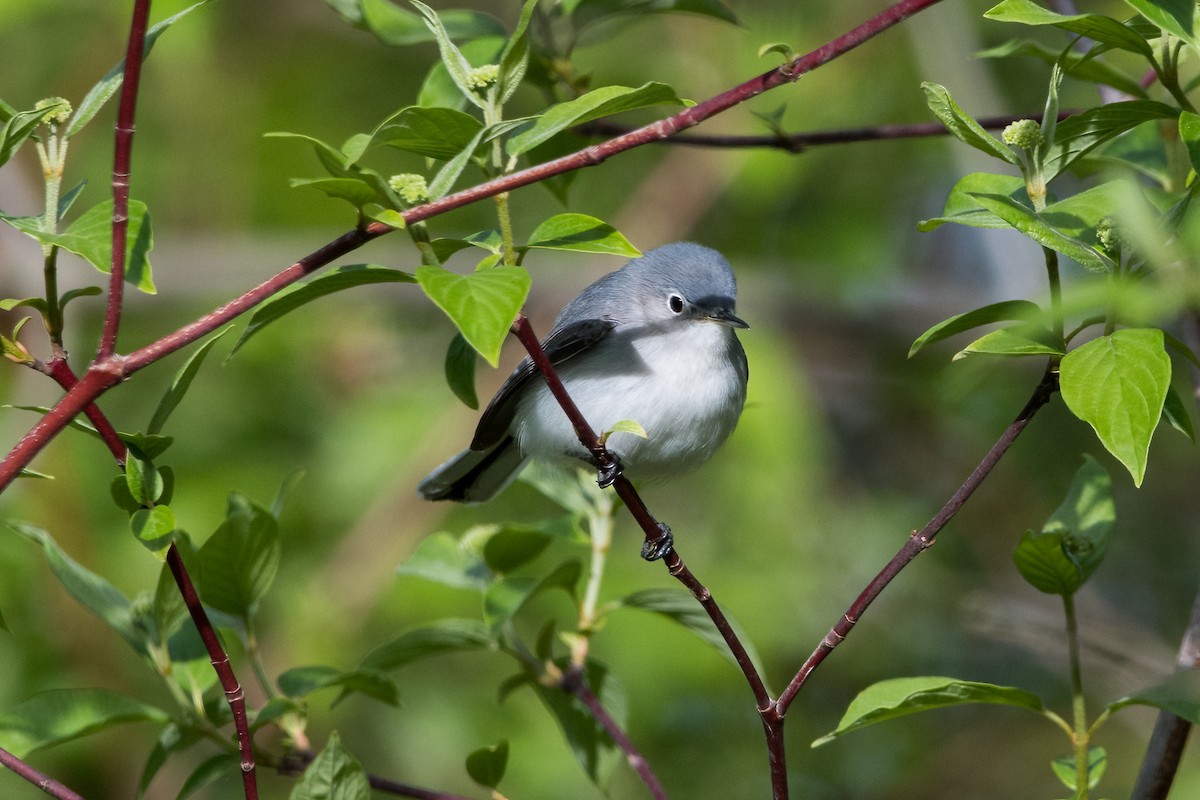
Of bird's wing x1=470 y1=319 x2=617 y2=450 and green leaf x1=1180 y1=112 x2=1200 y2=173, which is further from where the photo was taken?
bird's wing x1=470 y1=319 x2=617 y2=450

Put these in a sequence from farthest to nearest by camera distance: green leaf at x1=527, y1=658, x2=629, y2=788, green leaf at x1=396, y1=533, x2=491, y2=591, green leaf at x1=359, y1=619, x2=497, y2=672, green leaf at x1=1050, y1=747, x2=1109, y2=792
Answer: green leaf at x1=396, y1=533, x2=491, y2=591 < green leaf at x1=527, y1=658, x2=629, y2=788 < green leaf at x1=359, y1=619, x2=497, y2=672 < green leaf at x1=1050, y1=747, x2=1109, y2=792

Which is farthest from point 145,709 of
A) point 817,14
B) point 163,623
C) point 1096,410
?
point 817,14

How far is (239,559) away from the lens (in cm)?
177

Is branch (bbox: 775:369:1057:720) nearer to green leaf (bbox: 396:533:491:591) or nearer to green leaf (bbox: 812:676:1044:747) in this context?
green leaf (bbox: 812:676:1044:747)

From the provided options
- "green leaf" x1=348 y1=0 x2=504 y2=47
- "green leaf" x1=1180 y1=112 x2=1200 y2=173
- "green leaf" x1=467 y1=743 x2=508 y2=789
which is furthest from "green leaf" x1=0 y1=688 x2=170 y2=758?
"green leaf" x1=1180 y1=112 x2=1200 y2=173

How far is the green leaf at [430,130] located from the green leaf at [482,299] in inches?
8.3

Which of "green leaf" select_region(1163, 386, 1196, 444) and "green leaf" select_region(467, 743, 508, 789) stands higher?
"green leaf" select_region(1163, 386, 1196, 444)

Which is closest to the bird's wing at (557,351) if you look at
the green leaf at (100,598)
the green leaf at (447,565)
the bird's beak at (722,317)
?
the bird's beak at (722,317)

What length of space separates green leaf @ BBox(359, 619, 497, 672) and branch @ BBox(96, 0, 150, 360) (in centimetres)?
77

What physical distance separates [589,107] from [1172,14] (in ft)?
2.22

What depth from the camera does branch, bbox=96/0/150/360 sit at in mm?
1248

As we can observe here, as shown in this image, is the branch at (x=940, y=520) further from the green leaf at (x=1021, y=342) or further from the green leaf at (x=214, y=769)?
the green leaf at (x=214, y=769)

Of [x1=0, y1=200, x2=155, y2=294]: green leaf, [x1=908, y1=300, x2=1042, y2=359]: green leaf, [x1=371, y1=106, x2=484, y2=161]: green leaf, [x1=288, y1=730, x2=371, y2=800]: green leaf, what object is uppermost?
[x1=0, y1=200, x2=155, y2=294]: green leaf

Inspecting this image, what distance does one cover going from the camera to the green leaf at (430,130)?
1317 millimetres
